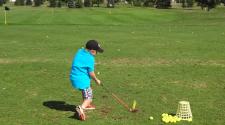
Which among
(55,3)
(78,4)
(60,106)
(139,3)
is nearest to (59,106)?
(60,106)

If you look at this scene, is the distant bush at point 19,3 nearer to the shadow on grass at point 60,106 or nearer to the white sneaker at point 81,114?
the shadow on grass at point 60,106

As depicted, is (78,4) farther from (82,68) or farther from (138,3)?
(82,68)

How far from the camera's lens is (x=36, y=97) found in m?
11.2

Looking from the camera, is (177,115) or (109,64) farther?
(109,64)

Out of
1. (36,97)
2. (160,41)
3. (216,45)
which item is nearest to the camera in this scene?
(36,97)

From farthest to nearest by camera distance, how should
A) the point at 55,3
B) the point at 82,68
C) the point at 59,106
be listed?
the point at 55,3 → the point at 59,106 → the point at 82,68

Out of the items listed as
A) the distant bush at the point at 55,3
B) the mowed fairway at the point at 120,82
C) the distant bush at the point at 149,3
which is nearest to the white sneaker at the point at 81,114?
the mowed fairway at the point at 120,82

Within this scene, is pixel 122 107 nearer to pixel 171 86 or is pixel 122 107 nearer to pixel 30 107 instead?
pixel 30 107

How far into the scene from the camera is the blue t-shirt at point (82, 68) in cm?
938

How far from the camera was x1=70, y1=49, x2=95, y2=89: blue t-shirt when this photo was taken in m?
9.38

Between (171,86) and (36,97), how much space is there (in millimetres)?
3389

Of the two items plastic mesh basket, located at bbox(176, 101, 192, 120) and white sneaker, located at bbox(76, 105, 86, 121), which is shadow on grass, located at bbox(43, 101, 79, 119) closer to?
white sneaker, located at bbox(76, 105, 86, 121)

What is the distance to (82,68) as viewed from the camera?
9.42m

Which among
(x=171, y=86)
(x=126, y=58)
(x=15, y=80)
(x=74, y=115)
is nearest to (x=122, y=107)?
(x=74, y=115)
